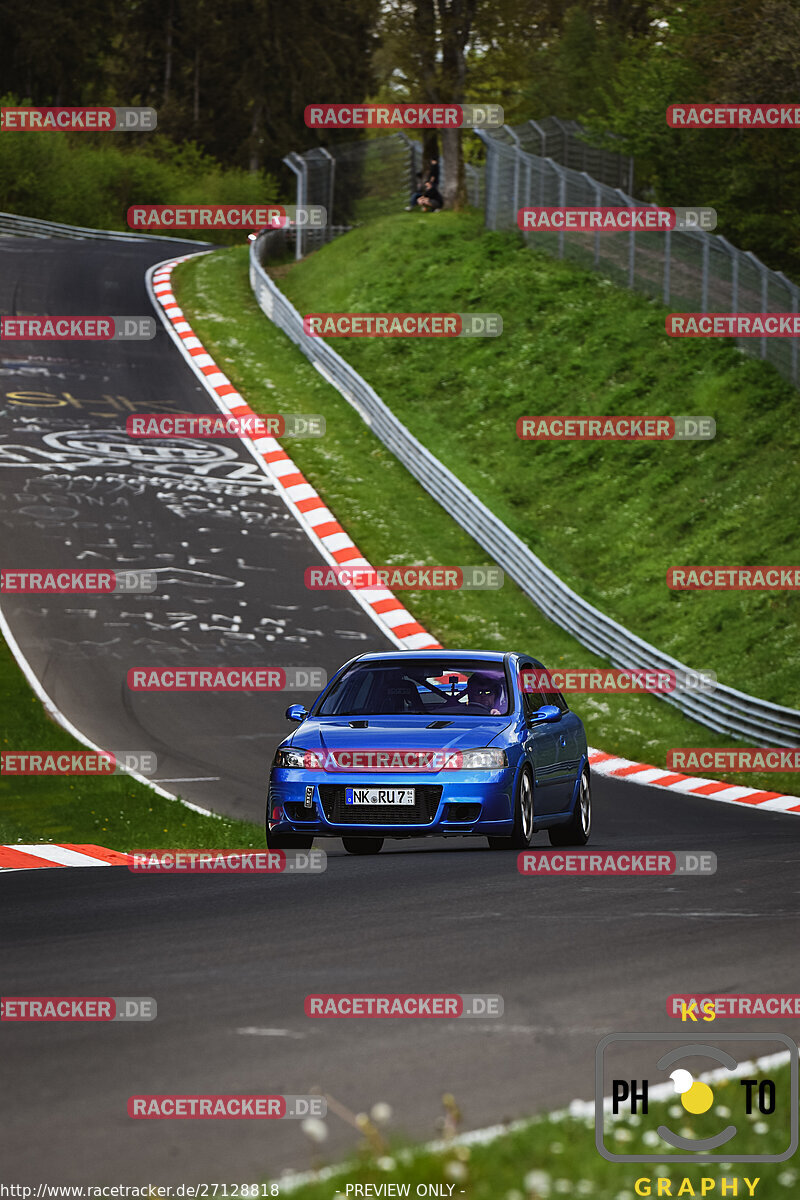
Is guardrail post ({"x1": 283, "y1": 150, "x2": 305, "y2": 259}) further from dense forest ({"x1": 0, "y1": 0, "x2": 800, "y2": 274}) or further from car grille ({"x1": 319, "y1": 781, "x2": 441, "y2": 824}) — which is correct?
car grille ({"x1": 319, "y1": 781, "x2": 441, "y2": 824})

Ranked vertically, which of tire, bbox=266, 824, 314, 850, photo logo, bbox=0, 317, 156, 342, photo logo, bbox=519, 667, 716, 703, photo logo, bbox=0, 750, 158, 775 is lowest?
photo logo, bbox=519, 667, 716, 703

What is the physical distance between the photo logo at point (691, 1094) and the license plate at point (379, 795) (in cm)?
529

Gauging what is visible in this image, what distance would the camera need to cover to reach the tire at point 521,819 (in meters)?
11.9

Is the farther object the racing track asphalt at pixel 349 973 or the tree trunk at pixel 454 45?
the tree trunk at pixel 454 45

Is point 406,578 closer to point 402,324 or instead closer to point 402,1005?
point 402,324

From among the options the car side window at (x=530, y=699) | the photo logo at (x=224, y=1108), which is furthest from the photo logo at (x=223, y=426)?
the photo logo at (x=224, y=1108)

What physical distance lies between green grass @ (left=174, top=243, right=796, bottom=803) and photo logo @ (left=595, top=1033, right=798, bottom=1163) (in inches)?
515

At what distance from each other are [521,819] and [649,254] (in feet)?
90.7

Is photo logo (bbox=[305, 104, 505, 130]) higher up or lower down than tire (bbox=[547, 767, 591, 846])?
higher up

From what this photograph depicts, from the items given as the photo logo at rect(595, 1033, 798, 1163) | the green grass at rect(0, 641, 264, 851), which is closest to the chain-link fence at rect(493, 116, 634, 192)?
the green grass at rect(0, 641, 264, 851)

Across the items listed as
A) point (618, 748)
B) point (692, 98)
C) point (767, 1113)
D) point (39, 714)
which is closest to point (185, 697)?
point (39, 714)

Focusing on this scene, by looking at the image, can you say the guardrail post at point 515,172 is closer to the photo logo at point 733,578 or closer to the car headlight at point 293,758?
the photo logo at point 733,578

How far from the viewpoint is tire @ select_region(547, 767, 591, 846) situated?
529 inches

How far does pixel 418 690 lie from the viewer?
42.2 feet
